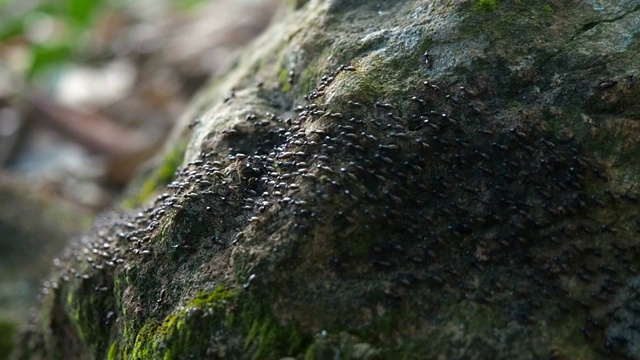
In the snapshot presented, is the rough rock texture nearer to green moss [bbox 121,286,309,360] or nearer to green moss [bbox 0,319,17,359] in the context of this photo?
green moss [bbox 121,286,309,360]

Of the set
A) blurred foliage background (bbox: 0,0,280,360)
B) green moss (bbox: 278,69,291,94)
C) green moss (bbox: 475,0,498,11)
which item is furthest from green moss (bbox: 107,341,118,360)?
blurred foliage background (bbox: 0,0,280,360)

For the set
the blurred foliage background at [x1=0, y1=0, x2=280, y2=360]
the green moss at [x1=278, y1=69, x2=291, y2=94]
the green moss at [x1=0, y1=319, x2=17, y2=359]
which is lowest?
the green moss at [x1=0, y1=319, x2=17, y2=359]

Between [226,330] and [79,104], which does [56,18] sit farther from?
[226,330]

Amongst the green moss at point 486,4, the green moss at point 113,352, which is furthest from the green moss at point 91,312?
the green moss at point 486,4

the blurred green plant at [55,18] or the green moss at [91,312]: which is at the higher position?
the blurred green plant at [55,18]

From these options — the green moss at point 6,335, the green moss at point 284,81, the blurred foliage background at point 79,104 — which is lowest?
the green moss at point 6,335

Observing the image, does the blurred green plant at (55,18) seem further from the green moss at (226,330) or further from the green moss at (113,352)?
the green moss at (226,330)

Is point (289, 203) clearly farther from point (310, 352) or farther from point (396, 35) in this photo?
point (396, 35)
